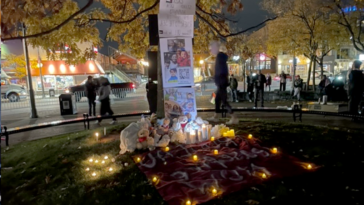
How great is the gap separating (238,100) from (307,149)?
11.5 m

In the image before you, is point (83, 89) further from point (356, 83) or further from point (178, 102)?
point (356, 83)

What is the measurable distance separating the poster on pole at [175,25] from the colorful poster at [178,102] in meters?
1.38

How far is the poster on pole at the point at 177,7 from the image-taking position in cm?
580

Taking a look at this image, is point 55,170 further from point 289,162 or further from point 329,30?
point 329,30

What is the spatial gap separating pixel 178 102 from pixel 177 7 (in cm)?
230

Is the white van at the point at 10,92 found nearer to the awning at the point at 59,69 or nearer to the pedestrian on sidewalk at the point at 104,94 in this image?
the awning at the point at 59,69

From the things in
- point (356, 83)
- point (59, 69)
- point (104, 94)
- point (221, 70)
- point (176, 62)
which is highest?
point (59, 69)

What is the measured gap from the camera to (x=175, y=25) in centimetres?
609

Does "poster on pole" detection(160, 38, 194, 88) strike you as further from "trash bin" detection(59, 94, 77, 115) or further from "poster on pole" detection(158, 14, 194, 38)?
"trash bin" detection(59, 94, 77, 115)

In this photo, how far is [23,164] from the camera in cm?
528

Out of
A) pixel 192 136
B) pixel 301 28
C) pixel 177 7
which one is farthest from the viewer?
pixel 301 28

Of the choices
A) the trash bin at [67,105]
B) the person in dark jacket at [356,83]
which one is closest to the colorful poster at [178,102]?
the person in dark jacket at [356,83]

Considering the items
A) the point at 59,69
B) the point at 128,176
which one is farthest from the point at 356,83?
the point at 59,69

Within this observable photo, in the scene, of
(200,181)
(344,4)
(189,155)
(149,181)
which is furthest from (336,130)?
(344,4)
